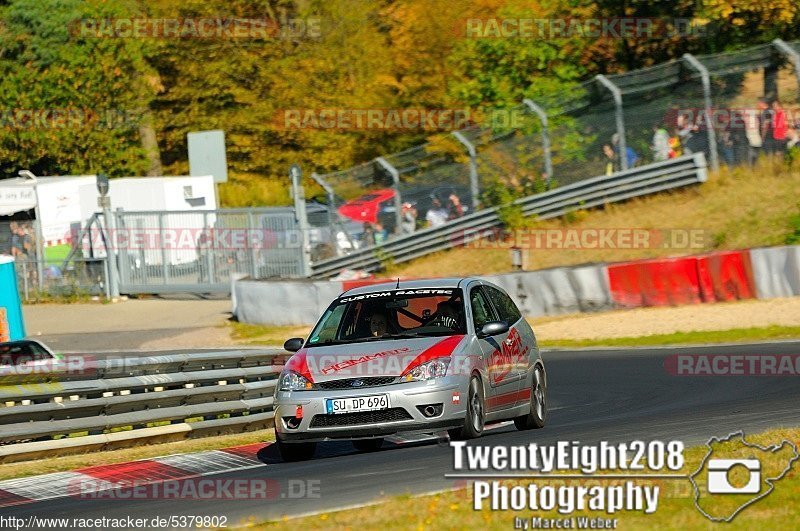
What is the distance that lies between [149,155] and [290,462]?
125ft

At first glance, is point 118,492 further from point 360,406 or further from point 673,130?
point 673,130

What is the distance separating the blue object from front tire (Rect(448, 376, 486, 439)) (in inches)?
502

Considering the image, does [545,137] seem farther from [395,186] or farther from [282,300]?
[282,300]

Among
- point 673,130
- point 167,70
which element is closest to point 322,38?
point 167,70

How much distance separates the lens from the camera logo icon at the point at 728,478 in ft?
26.4

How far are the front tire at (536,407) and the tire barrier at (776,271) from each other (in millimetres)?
12167

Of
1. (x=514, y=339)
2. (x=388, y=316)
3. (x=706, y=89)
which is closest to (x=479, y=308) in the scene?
(x=514, y=339)

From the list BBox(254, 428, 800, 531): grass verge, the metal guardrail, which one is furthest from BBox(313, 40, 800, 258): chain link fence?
BBox(254, 428, 800, 531): grass verge

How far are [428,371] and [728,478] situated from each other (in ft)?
9.79

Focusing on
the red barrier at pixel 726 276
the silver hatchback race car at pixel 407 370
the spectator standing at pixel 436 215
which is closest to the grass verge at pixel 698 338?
the red barrier at pixel 726 276

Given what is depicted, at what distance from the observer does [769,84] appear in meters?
29.9

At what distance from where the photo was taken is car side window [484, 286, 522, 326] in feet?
40.9

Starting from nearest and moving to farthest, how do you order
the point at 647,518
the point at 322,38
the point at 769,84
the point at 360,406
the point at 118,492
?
the point at 647,518
the point at 118,492
the point at 360,406
the point at 769,84
the point at 322,38

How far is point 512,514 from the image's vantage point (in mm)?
7711
